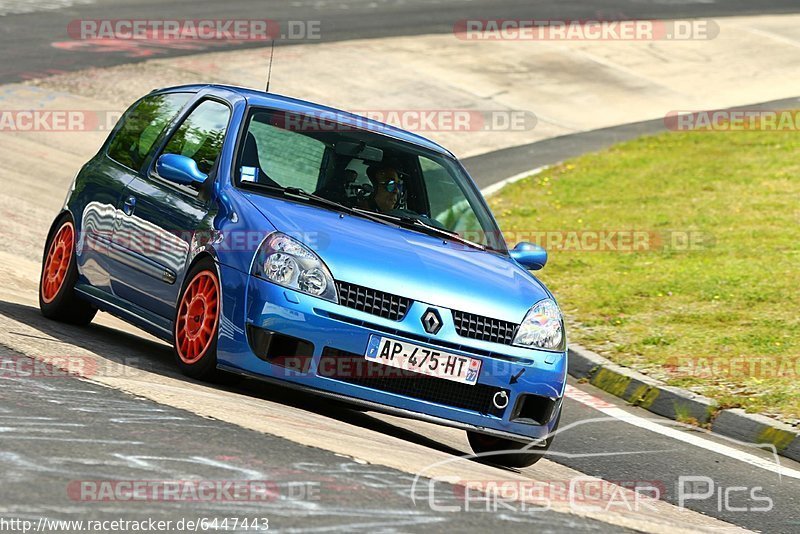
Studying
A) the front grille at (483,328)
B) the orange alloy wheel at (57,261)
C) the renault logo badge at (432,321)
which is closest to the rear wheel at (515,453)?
the front grille at (483,328)

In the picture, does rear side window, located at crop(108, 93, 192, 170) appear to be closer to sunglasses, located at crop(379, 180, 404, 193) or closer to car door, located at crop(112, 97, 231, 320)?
car door, located at crop(112, 97, 231, 320)

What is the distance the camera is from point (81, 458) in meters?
5.41

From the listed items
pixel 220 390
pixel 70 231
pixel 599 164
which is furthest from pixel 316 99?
pixel 220 390

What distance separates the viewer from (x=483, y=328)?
7.17 m

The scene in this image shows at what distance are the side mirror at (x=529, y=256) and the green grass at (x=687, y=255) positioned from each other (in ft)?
6.02

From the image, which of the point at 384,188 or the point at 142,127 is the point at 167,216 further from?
the point at 142,127

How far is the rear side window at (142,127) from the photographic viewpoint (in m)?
9.07

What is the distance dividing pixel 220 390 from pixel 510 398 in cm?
147

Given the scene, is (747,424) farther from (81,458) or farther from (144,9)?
(144,9)

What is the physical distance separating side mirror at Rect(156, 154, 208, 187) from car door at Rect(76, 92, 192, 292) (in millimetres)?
799

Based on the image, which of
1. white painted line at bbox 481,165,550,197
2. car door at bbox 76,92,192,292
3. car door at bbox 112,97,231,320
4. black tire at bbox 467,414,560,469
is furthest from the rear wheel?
white painted line at bbox 481,165,550,197

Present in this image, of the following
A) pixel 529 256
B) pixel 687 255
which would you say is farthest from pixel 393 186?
pixel 687 255

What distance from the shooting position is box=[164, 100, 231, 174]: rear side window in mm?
8305

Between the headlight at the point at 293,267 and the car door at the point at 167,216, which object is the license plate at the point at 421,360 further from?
the car door at the point at 167,216
